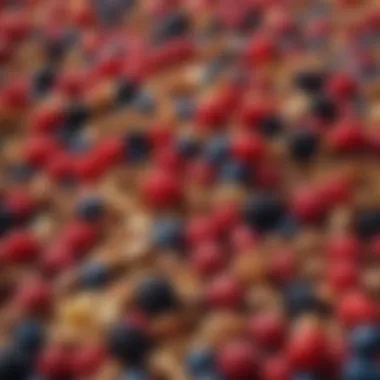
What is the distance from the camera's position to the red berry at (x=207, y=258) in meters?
0.75

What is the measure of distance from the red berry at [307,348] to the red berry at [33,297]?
194mm

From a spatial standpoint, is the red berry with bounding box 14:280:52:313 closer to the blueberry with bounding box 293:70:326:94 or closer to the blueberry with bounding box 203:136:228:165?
the blueberry with bounding box 203:136:228:165

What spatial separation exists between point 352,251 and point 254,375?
140 mm

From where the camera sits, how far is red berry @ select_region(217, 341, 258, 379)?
66 cm

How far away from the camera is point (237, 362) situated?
2.18 feet


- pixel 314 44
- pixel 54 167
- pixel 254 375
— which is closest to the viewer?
pixel 254 375

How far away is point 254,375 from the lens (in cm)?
66

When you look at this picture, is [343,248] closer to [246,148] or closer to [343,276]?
[343,276]

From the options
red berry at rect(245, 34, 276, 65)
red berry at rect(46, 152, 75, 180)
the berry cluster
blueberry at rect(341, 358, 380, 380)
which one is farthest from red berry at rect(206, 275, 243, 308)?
red berry at rect(245, 34, 276, 65)

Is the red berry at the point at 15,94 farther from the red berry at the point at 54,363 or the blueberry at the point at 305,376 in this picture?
the blueberry at the point at 305,376

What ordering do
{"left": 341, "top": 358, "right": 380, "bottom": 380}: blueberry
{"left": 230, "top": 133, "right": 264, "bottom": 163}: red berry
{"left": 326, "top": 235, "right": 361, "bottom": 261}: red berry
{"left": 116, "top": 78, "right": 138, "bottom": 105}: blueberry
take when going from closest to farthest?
{"left": 341, "top": 358, "right": 380, "bottom": 380}: blueberry < {"left": 326, "top": 235, "right": 361, "bottom": 261}: red berry < {"left": 230, "top": 133, "right": 264, "bottom": 163}: red berry < {"left": 116, "top": 78, "right": 138, "bottom": 105}: blueberry

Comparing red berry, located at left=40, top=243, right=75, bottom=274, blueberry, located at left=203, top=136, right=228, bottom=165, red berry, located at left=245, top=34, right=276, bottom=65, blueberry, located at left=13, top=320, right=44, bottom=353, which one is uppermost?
red berry, located at left=245, top=34, right=276, bottom=65

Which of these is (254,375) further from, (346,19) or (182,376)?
(346,19)

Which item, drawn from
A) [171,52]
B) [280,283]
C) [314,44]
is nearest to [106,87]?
[171,52]
